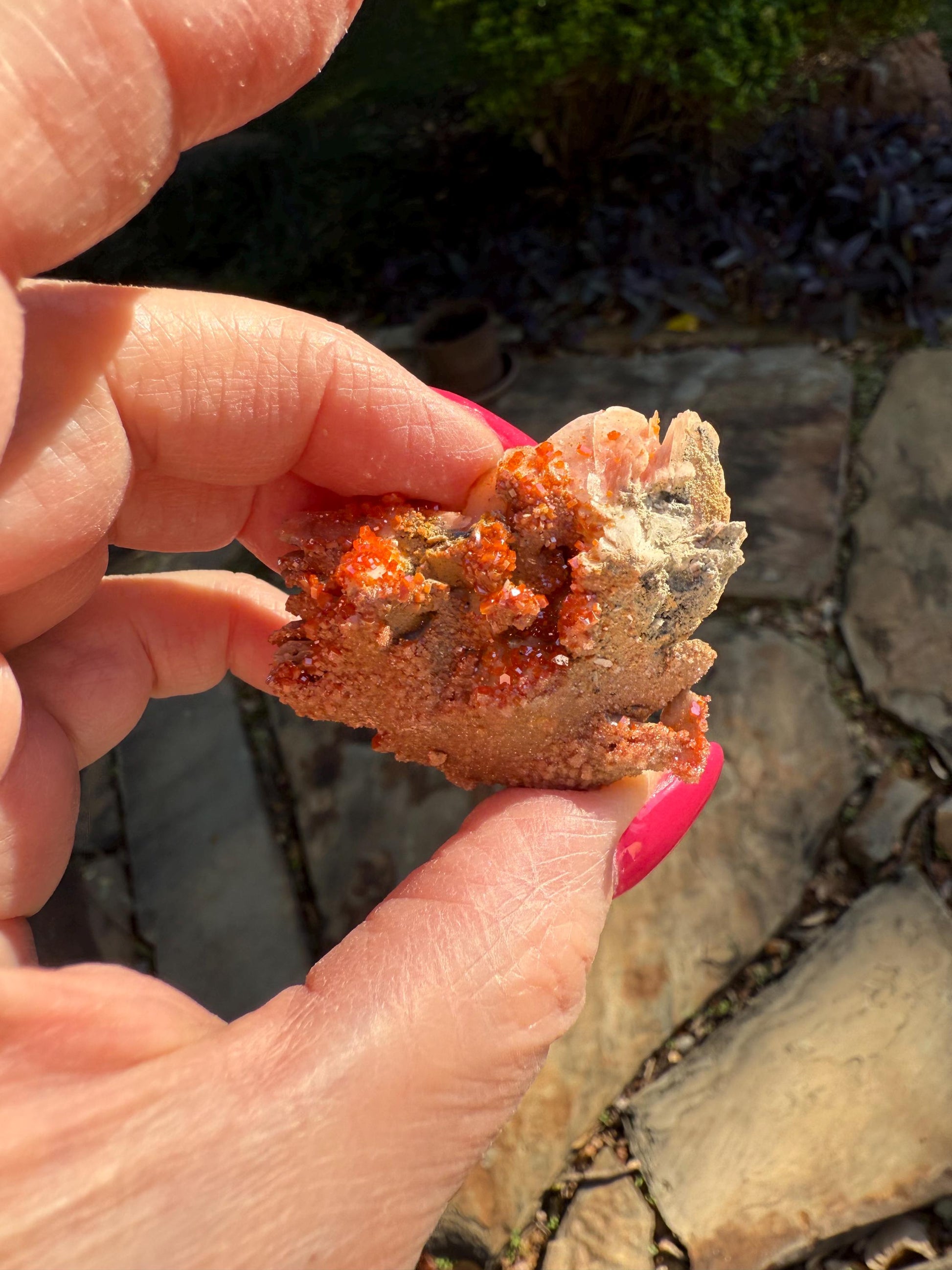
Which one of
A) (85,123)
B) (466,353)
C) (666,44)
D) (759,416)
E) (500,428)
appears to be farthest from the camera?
(466,353)

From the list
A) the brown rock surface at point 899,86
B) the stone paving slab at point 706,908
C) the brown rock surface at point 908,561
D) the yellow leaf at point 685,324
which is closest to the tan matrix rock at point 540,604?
the stone paving slab at point 706,908

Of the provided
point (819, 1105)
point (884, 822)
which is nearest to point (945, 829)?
point (884, 822)

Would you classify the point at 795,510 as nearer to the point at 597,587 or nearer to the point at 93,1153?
the point at 597,587

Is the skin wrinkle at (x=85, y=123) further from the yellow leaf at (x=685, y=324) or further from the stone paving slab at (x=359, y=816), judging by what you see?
the yellow leaf at (x=685, y=324)

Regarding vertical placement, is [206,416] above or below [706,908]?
above

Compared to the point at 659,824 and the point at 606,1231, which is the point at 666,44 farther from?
the point at 606,1231

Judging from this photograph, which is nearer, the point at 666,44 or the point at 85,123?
the point at 85,123

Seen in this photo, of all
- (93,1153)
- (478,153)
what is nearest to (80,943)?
(93,1153)
